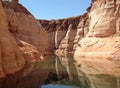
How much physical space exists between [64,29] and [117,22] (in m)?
53.9

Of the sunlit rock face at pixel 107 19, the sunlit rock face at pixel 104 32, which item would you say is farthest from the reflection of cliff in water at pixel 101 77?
the sunlit rock face at pixel 107 19

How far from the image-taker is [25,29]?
170 feet

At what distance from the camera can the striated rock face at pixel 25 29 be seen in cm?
4449

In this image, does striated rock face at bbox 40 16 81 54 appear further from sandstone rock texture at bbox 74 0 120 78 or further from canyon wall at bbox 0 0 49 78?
sandstone rock texture at bbox 74 0 120 78

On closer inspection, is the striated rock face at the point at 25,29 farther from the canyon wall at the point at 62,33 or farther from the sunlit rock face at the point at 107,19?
the canyon wall at the point at 62,33

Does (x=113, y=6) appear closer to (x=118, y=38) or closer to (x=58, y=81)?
(x=118, y=38)

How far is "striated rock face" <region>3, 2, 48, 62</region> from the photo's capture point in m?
44.5

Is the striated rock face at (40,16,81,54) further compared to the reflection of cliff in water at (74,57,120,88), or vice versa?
the striated rock face at (40,16,81,54)

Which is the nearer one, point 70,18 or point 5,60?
point 5,60

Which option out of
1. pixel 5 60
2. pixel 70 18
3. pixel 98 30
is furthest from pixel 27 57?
pixel 70 18

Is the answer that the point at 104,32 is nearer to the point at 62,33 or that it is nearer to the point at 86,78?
the point at 86,78

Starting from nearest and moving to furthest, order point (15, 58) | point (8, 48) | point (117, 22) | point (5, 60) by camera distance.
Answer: point (5, 60) < point (8, 48) < point (15, 58) < point (117, 22)

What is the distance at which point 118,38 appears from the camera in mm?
44719

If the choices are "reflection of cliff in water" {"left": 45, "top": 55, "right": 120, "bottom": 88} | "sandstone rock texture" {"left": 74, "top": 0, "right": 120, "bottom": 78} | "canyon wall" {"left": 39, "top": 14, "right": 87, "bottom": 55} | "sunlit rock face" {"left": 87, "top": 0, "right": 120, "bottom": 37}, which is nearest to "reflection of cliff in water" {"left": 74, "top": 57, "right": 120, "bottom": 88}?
"reflection of cliff in water" {"left": 45, "top": 55, "right": 120, "bottom": 88}
